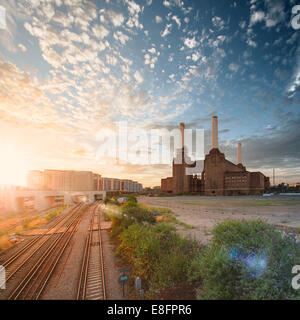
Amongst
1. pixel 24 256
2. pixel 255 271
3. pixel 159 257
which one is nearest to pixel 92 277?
pixel 159 257

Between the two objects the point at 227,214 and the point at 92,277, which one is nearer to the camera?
the point at 92,277

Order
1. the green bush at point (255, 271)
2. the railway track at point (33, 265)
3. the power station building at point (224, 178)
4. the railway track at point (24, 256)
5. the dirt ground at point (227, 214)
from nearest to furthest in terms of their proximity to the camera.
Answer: the green bush at point (255, 271)
the railway track at point (33, 265)
the railway track at point (24, 256)
the dirt ground at point (227, 214)
the power station building at point (224, 178)

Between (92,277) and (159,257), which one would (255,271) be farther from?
(92,277)

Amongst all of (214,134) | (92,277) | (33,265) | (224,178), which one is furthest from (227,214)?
(214,134)

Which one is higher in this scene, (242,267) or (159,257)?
(242,267)

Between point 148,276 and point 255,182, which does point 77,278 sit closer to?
point 148,276

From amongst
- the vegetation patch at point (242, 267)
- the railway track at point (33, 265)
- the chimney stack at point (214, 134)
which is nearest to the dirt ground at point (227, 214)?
the vegetation patch at point (242, 267)

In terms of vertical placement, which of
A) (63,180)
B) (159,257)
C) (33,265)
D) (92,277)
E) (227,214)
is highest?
(63,180)

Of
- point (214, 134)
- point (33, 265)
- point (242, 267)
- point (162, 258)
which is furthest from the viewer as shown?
point (214, 134)

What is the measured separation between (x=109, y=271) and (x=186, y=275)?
6304 mm

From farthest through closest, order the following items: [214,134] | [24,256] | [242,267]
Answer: [214,134]
[24,256]
[242,267]

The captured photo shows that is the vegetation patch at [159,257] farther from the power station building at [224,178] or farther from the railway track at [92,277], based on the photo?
the power station building at [224,178]

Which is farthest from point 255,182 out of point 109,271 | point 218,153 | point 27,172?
point 27,172
